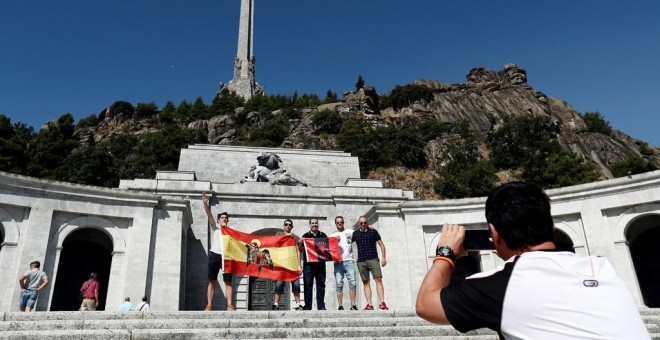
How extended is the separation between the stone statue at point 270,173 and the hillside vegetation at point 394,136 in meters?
27.9

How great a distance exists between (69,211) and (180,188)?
5348 mm

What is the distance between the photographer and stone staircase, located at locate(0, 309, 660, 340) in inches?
275

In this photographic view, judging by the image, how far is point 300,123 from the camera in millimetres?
71500

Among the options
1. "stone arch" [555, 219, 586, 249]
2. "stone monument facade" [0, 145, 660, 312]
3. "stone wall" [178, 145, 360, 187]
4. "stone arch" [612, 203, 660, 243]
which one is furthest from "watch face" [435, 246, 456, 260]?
"stone wall" [178, 145, 360, 187]

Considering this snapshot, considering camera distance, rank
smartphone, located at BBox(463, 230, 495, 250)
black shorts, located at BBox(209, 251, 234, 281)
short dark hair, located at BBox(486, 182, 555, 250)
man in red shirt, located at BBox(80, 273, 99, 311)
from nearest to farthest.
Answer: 1. short dark hair, located at BBox(486, 182, 555, 250)
2. smartphone, located at BBox(463, 230, 495, 250)
3. black shorts, located at BBox(209, 251, 234, 281)
4. man in red shirt, located at BBox(80, 273, 99, 311)

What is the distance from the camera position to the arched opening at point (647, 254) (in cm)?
1778

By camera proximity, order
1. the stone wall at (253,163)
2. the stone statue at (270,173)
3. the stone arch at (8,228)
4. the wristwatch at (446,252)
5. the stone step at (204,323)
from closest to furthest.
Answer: the wristwatch at (446,252)
the stone step at (204,323)
the stone arch at (8,228)
the stone statue at (270,173)
the stone wall at (253,163)

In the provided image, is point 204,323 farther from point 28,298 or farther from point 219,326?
point 28,298

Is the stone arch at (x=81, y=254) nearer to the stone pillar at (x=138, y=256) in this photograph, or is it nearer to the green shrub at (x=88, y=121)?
the stone pillar at (x=138, y=256)

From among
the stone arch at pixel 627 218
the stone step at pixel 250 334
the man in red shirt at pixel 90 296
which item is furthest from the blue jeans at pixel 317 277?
the stone arch at pixel 627 218

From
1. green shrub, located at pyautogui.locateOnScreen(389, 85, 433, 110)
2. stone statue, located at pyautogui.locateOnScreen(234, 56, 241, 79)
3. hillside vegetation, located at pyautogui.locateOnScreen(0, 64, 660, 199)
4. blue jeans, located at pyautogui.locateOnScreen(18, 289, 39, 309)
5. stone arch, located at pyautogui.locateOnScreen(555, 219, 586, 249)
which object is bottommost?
blue jeans, located at pyautogui.locateOnScreen(18, 289, 39, 309)

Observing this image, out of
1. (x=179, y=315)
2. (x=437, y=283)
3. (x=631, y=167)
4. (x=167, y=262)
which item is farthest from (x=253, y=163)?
(x=631, y=167)

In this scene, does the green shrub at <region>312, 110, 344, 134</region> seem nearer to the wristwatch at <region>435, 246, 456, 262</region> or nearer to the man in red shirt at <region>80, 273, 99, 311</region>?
the man in red shirt at <region>80, 273, 99, 311</region>

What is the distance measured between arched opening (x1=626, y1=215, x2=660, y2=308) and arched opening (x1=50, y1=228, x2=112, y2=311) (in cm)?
1944
